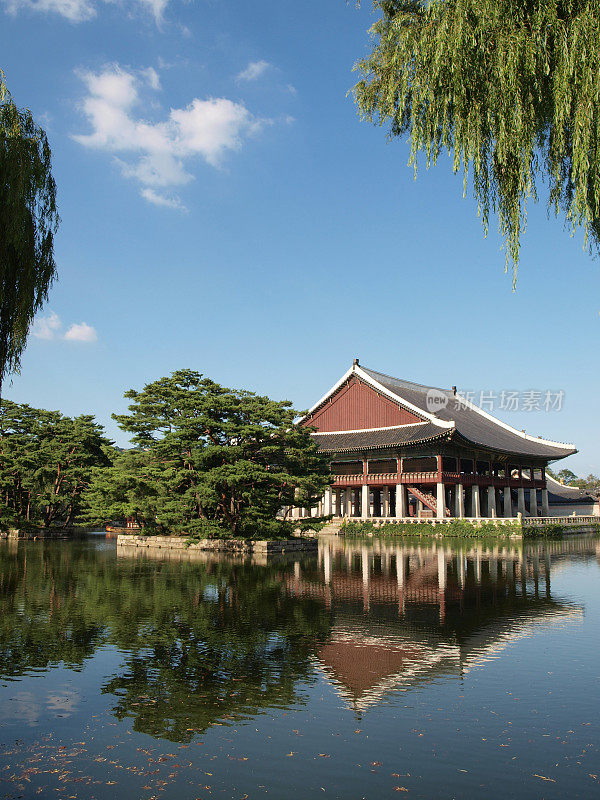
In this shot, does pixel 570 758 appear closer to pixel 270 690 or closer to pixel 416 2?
pixel 270 690

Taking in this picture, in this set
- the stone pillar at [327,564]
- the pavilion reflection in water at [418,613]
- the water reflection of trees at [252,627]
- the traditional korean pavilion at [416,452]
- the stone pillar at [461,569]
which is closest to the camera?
the water reflection of trees at [252,627]

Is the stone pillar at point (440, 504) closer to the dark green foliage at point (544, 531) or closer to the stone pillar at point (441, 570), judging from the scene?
the dark green foliage at point (544, 531)

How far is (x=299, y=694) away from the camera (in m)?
7.13

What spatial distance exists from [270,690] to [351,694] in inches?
36.6

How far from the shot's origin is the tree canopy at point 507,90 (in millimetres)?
7082

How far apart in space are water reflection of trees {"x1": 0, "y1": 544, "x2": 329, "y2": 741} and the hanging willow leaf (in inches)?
170

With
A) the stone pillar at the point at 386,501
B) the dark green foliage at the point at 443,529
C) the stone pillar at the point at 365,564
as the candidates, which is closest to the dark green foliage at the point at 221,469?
the stone pillar at the point at 365,564

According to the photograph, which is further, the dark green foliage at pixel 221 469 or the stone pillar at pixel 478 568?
the dark green foliage at pixel 221 469

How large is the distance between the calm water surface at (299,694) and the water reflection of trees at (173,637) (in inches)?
1.6

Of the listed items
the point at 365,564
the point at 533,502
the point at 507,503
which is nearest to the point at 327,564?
the point at 365,564

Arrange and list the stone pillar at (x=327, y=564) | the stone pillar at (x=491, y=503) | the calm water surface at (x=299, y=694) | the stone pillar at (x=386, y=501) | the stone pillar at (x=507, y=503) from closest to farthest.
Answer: the calm water surface at (x=299, y=694) → the stone pillar at (x=327, y=564) → the stone pillar at (x=491, y=503) → the stone pillar at (x=386, y=501) → the stone pillar at (x=507, y=503)

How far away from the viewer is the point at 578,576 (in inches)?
723

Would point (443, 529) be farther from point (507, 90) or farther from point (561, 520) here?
point (507, 90)

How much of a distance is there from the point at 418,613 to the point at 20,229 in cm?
957
